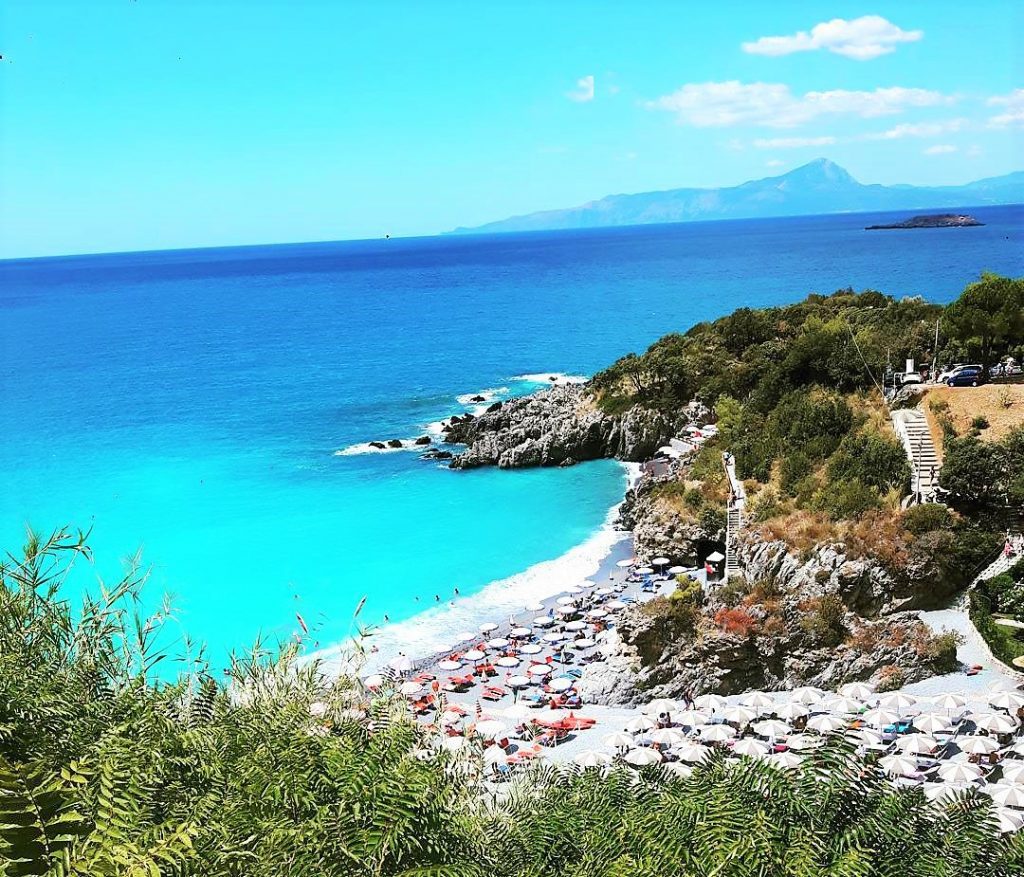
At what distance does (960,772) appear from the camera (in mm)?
17328

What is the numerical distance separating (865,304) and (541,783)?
2108 inches

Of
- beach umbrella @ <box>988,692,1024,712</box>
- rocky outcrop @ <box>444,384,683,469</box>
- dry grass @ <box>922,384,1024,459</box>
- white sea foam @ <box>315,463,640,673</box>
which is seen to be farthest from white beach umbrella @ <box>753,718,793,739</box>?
rocky outcrop @ <box>444,384,683,469</box>

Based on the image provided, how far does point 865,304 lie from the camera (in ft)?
195

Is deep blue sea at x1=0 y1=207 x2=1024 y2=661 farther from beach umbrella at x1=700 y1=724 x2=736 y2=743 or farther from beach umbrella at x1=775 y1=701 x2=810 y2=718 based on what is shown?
beach umbrella at x1=775 y1=701 x2=810 y2=718

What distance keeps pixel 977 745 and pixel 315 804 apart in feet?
54.1

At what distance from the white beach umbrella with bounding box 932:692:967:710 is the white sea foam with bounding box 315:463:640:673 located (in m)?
17.2

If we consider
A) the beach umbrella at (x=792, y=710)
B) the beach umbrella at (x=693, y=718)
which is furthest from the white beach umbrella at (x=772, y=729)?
the beach umbrella at (x=693, y=718)

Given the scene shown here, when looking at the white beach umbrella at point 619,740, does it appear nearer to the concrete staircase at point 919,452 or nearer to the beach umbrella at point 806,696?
the beach umbrella at point 806,696

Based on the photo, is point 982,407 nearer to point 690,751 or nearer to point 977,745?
point 977,745

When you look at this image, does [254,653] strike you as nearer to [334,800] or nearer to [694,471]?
[334,800]

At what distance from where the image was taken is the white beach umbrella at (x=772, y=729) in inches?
783

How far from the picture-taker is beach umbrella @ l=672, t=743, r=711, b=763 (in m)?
19.6

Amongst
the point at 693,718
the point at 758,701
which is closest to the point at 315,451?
the point at 693,718

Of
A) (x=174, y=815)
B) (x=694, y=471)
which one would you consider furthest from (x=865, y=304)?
(x=174, y=815)
